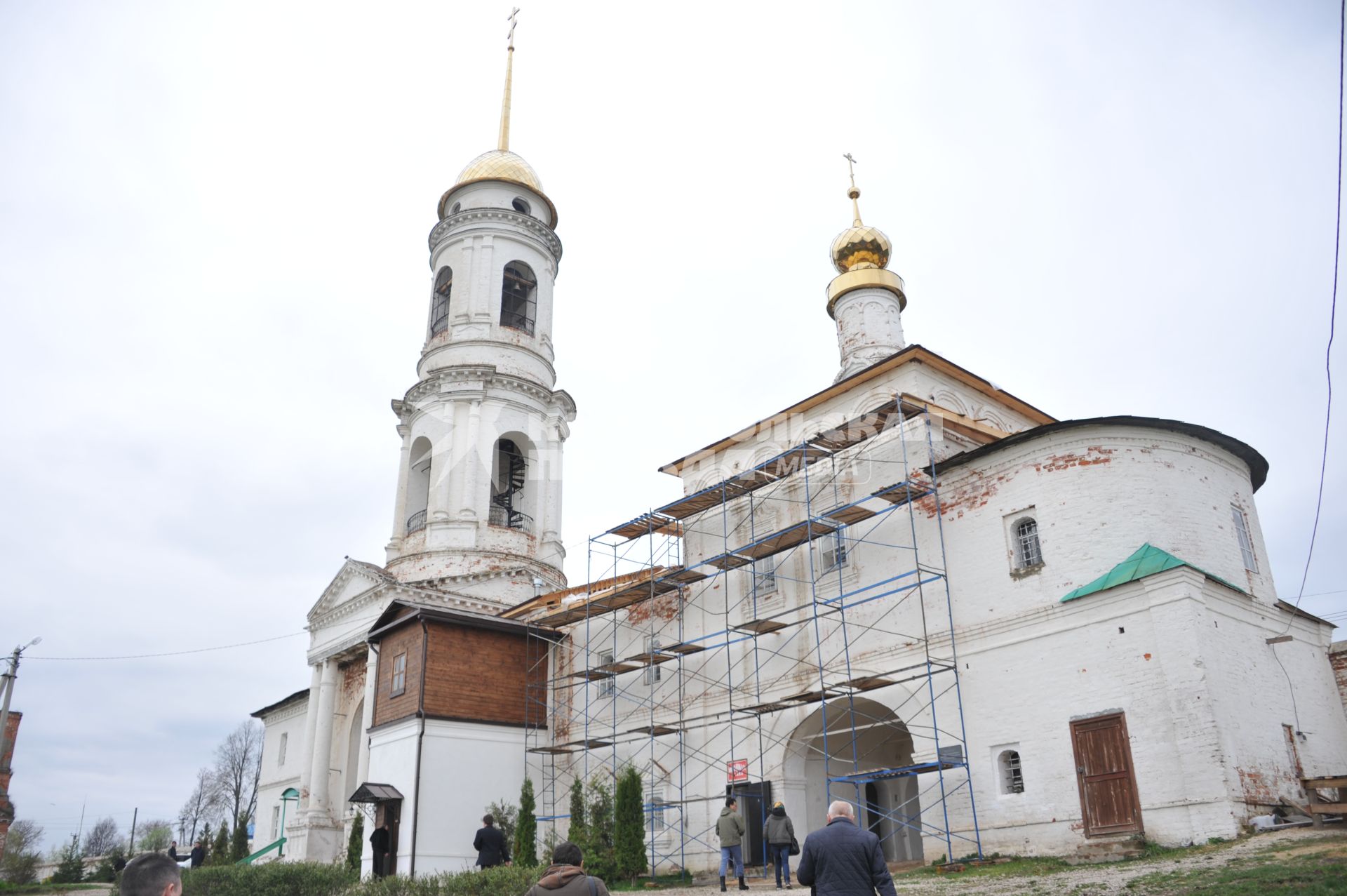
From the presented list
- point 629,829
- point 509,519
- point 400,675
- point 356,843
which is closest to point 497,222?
point 509,519

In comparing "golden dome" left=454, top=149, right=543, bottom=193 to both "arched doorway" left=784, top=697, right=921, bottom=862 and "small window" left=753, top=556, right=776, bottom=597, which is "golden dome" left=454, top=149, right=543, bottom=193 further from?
"arched doorway" left=784, top=697, right=921, bottom=862

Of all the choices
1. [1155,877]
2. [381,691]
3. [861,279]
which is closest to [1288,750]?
[1155,877]

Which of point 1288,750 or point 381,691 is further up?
point 381,691

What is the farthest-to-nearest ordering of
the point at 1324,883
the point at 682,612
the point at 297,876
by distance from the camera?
the point at 682,612 < the point at 297,876 < the point at 1324,883

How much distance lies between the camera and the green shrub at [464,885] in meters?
12.0

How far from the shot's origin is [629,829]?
18.8 m

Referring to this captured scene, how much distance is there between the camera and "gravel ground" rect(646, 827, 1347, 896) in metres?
11.0

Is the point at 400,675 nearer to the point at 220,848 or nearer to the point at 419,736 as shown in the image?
the point at 419,736

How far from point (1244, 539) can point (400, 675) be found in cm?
1713

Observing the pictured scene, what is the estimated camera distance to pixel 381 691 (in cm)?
2422

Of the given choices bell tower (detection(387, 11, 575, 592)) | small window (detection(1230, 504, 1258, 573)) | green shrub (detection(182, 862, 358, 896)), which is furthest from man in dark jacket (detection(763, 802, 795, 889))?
bell tower (detection(387, 11, 575, 592))

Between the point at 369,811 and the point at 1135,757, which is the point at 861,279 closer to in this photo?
the point at 1135,757

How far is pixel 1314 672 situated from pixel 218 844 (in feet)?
105

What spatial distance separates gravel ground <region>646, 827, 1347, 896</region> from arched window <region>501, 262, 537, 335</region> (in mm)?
21450
